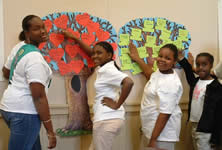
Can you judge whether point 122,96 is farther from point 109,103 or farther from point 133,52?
point 133,52

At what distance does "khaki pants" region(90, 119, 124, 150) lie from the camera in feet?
5.16

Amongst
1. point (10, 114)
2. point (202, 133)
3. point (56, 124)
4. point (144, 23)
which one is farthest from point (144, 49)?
point (10, 114)

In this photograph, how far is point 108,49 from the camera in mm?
1729

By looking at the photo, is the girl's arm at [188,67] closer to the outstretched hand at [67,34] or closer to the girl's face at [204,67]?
the girl's face at [204,67]

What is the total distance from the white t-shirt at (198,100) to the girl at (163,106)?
294mm

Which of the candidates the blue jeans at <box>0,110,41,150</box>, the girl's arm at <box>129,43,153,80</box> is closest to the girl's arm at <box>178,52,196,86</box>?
the girl's arm at <box>129,43,153,80</box>

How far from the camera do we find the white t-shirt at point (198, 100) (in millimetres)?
1940

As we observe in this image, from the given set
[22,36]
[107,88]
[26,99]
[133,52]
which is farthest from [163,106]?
[22,36]

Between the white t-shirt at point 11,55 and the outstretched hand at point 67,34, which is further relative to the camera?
the outstretched hand at point 67,34

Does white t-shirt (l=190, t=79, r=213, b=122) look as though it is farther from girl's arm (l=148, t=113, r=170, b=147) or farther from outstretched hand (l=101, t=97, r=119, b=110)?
outstretched hand (l=101, t=97, r=119, b=110)

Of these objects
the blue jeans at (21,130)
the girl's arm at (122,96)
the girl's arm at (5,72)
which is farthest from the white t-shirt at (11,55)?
the girl's arm at (122,96)

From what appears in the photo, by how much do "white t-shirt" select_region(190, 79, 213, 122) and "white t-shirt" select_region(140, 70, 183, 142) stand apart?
301 mm

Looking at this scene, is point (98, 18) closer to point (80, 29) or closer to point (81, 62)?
point (80, 29)

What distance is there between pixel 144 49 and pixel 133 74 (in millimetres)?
259
